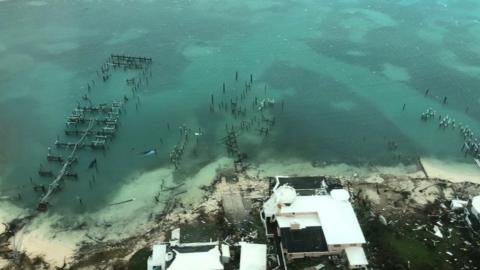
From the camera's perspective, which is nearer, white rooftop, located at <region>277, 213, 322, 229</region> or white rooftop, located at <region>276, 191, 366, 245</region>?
white rooftop, located at <region>276, 191, 366, 245</region>

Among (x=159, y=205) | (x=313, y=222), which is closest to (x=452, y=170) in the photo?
(x=313, y=222)

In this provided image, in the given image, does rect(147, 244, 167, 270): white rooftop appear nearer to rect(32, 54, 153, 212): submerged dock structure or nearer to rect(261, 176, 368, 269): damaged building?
rect(261, 176, 368, 269): damaged building

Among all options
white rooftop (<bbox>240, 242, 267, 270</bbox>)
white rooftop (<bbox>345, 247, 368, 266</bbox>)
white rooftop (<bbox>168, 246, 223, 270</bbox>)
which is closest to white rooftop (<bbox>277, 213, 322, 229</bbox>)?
white rooftop (<bbox>240, 242, 267, 270</bbox>)

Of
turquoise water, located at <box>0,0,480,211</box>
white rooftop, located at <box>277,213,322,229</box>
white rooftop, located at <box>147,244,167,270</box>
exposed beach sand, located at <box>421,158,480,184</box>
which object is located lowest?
white rooftop, located at <box>147,244,167,270</box>

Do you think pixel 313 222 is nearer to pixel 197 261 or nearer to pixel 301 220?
pixel 301 220

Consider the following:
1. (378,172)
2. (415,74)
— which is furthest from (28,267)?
(415,74)

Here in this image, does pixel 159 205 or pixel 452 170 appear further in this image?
pixel 452 170

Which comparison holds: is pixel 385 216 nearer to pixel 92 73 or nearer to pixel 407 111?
pixel 407 111
